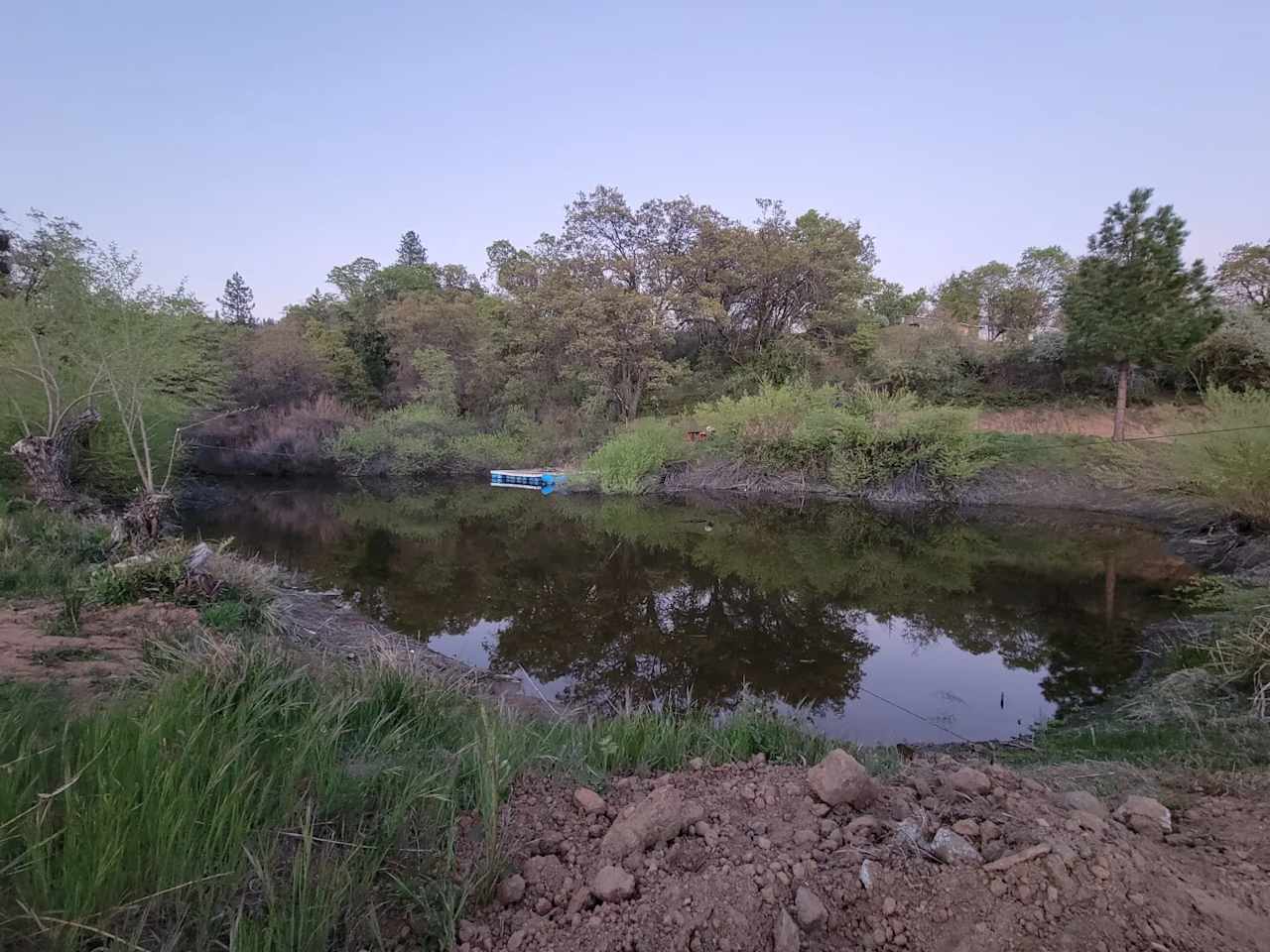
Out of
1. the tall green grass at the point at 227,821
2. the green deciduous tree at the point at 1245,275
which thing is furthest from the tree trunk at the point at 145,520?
the green deciduous tree at the point at 1245,275

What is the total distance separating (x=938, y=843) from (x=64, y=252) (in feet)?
59.5

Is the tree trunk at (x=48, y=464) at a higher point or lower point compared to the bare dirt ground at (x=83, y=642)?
higher

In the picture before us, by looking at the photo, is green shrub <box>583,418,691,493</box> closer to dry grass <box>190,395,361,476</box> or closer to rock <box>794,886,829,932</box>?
dry grass <box>190,395,361,476</box>

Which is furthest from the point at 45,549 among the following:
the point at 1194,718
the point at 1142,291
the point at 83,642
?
the point at 1142,291

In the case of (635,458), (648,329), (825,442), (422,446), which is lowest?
(635,458)

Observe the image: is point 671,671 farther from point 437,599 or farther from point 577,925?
point 577,925

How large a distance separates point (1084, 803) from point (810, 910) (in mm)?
1460

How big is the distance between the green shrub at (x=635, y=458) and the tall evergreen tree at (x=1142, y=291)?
1343 cm

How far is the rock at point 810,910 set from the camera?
5.85 ft

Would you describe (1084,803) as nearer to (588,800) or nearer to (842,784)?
(842,784)

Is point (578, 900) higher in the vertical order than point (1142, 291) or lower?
lower

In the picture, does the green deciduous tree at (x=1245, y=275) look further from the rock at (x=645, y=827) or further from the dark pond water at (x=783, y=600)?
the rock at (x=645, y=827)

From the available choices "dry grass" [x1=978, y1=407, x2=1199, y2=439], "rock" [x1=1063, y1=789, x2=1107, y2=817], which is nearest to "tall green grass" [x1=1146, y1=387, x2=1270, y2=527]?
"dry grass" [x1=978, y1=407, x2=1199, y2=439]

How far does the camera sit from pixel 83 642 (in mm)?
5141
